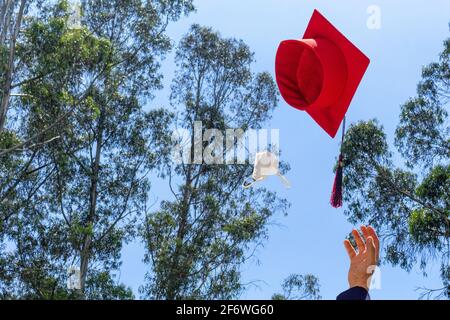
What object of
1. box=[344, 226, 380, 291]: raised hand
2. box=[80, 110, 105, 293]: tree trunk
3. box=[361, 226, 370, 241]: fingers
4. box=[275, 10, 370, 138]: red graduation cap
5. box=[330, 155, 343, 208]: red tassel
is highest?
box=[80, 110, 105, 293]: tree trunk

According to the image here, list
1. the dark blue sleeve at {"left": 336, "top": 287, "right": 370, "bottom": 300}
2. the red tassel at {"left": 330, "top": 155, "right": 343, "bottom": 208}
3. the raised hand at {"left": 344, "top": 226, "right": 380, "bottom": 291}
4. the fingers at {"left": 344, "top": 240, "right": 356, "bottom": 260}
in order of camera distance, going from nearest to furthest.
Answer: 1. the dark blue sleeve at {"left": 336, "top": 287, "right": 370, "bottom": 300}
2. the raised hand at {"left": 344, "top": 226, "right": 380, "bottom": 291}
3. the fingers at {"left": 344, "top": 240, "right": 356, "bottom": 260}
4. the red tassel at {"left": 330, "top": 155, "right": 343, "bottom": 208}

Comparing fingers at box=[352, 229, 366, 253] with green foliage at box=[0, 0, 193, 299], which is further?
green foliage at box=[0, 0, 193, 299]

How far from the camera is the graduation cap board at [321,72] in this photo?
4754mm

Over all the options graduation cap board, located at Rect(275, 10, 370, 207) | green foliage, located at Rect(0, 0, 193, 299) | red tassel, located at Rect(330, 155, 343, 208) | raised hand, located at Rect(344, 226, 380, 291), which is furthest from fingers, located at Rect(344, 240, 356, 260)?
green foliage, located at Rect(0, 0, 193, 299)

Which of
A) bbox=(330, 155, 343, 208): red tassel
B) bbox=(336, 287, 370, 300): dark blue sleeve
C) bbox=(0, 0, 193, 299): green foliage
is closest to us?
bbox=(336, 287, 370, 300): dark blue sleeve

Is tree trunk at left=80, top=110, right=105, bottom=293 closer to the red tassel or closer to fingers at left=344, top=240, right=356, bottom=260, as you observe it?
the red tassel

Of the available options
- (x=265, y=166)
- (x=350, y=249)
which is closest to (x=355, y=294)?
(x=350, y=249)

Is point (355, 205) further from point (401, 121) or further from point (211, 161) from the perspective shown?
point (211, 161)

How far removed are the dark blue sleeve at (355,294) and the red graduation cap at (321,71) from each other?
7.05 feet

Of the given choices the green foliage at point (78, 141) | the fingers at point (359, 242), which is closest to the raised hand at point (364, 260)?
the fingers at point (359, 242)

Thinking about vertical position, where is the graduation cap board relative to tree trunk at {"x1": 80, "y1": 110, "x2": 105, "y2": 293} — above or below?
below

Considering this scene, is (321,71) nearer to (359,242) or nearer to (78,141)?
(359,242)

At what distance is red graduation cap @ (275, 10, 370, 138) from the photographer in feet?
15.6

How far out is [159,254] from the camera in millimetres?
14312
